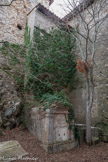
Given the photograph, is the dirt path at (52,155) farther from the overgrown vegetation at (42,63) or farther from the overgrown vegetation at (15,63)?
the overgrown vegetation at (15,63)

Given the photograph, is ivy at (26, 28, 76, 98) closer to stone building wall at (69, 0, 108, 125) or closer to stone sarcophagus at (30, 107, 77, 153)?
stone building wall at (69, 0, 108, 125)

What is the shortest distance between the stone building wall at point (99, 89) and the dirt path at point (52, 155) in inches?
66.9

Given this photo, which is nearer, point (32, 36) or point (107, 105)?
Result: point (107, 105)

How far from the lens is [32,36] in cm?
650

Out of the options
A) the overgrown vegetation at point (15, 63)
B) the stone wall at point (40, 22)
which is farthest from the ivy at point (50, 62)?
the overgrown vegetation at point (15, 63)

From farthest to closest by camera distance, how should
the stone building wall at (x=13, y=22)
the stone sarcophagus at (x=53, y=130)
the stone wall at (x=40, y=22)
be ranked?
the stone building wall at (x=13, y=22) → the stone wall at (x=40, y=22) → the stone sarcophagus at (x=53, y=130)

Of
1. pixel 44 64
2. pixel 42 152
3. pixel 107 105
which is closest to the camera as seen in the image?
pixel 42 152

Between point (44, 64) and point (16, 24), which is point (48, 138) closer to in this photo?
point (44, 64)

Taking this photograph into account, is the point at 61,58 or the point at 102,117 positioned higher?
the point at 61,58

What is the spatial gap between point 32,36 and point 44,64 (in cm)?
187

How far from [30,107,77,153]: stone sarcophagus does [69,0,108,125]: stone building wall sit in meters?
2.12

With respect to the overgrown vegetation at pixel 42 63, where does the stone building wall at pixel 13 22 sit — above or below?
above

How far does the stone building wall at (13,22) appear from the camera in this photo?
7.00 m

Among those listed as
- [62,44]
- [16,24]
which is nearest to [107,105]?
[62,44]
